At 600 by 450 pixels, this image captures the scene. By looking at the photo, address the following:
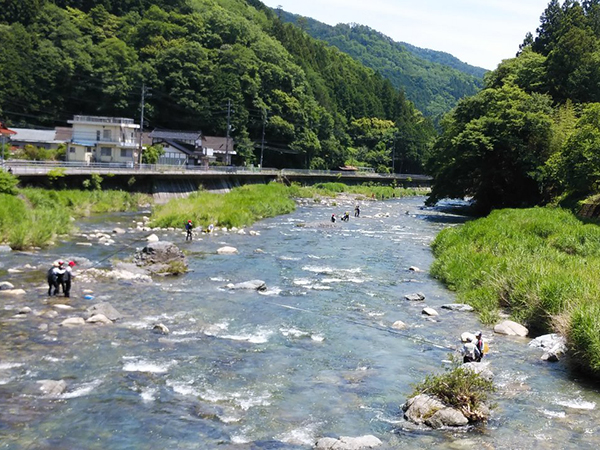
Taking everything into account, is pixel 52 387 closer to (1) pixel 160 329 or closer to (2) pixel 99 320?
(1) pixel 160 329

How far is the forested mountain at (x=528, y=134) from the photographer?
138 ft

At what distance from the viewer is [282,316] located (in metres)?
18.8

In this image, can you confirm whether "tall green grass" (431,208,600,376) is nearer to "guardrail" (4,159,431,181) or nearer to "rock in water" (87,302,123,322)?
"rock in water" (87,302,123,322)

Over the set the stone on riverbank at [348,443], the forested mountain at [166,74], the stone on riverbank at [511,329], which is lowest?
the stone on riverbank at [348,443]

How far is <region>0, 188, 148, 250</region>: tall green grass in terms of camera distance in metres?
27.7

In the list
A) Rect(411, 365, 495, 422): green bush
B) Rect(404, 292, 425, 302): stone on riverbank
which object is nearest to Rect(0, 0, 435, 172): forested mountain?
Rect(404, 292, 425, 302): stone on riverbank

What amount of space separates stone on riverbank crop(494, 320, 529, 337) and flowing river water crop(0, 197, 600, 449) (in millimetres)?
390

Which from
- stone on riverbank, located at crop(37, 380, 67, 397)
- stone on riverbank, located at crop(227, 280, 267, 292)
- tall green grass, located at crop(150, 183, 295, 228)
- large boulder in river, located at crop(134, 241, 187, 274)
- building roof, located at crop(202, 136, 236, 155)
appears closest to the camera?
stone on riverbank, located at crop(37, 380, 67, 397)

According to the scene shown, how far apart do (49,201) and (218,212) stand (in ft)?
36.8

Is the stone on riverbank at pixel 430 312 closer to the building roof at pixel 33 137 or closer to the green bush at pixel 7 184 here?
the green bush at pixel 7 184

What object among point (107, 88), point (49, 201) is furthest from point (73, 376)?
point (107, 88)

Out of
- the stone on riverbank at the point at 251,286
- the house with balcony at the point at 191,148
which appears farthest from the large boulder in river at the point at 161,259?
the house with balcony at the point at 191,148

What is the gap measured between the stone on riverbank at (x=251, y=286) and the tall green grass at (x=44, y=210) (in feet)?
37.4

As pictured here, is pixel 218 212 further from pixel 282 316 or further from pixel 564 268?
pixel 564 268
